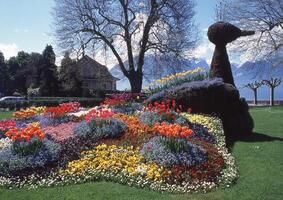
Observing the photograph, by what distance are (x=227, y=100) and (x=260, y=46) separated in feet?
65.0

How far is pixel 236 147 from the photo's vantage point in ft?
47.9

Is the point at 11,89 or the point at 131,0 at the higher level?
the point at 131,0

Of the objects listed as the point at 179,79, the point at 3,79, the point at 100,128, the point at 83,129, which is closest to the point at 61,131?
the point at 83,129

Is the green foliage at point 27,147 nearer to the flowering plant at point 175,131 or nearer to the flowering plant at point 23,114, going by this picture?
the flowering plant at point 175,131

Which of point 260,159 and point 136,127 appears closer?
point 260,159

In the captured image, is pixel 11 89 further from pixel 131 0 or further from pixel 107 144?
pixel 107 144

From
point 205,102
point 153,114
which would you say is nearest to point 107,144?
point 153,114

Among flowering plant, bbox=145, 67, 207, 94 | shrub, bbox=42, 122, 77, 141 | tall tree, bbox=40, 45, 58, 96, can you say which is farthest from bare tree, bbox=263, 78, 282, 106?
shrub, bbox=42, 122, 77, 141

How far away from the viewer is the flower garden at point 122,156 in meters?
10.0

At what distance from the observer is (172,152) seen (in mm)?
11023

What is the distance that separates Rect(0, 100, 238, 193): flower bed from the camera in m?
10.0

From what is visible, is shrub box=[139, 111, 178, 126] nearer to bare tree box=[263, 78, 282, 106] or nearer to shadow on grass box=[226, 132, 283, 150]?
shadow on grass box=[226, 132, 283, 150]

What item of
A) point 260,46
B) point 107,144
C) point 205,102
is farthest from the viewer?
point 260,46

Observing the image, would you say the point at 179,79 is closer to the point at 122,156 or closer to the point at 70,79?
the point at 122,156
